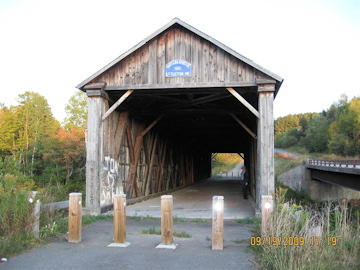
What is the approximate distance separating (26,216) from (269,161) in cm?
644

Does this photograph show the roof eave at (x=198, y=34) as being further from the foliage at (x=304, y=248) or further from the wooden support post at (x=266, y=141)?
the foliage at (x=304, y=248)

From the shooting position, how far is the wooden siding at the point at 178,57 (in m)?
10.5

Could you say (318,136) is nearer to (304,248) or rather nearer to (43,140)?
(43,140)

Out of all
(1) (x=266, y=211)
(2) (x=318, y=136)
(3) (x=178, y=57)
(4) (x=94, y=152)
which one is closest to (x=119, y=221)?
(1) (x=266, y=211)

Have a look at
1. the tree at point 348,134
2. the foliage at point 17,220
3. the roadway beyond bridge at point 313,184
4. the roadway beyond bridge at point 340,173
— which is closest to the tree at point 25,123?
the roadway beyond bridge at point 313,184

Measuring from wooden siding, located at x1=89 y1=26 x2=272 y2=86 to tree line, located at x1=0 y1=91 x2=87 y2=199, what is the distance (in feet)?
36.3

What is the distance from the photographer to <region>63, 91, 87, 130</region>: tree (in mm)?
44719

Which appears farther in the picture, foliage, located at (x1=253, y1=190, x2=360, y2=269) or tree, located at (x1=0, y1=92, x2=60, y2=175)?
tree, located at (x1=0, y1=92, x2=60, y2=175)

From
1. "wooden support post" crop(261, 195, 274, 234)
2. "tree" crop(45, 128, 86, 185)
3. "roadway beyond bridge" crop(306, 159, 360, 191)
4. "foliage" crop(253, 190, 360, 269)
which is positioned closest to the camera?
"foliage" crop(253, 190, 360, 269)

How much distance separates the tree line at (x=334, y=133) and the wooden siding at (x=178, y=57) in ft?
170

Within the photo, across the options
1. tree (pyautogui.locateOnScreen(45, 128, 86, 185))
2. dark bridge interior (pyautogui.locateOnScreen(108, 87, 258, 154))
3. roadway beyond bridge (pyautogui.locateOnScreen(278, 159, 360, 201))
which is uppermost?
dark bridge interior (pyautogui.locateOnScreen(108, 87, 258, 154))

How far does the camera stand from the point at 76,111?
44.8 metres

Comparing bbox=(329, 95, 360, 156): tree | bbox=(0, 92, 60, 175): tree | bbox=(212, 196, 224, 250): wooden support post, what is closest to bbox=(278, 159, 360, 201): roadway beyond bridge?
bbox=(212, 196, 224, 250): wooden support post

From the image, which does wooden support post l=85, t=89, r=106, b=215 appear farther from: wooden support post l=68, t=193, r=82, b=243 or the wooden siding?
wooden support post l=68, t=193, r=82, b=243
